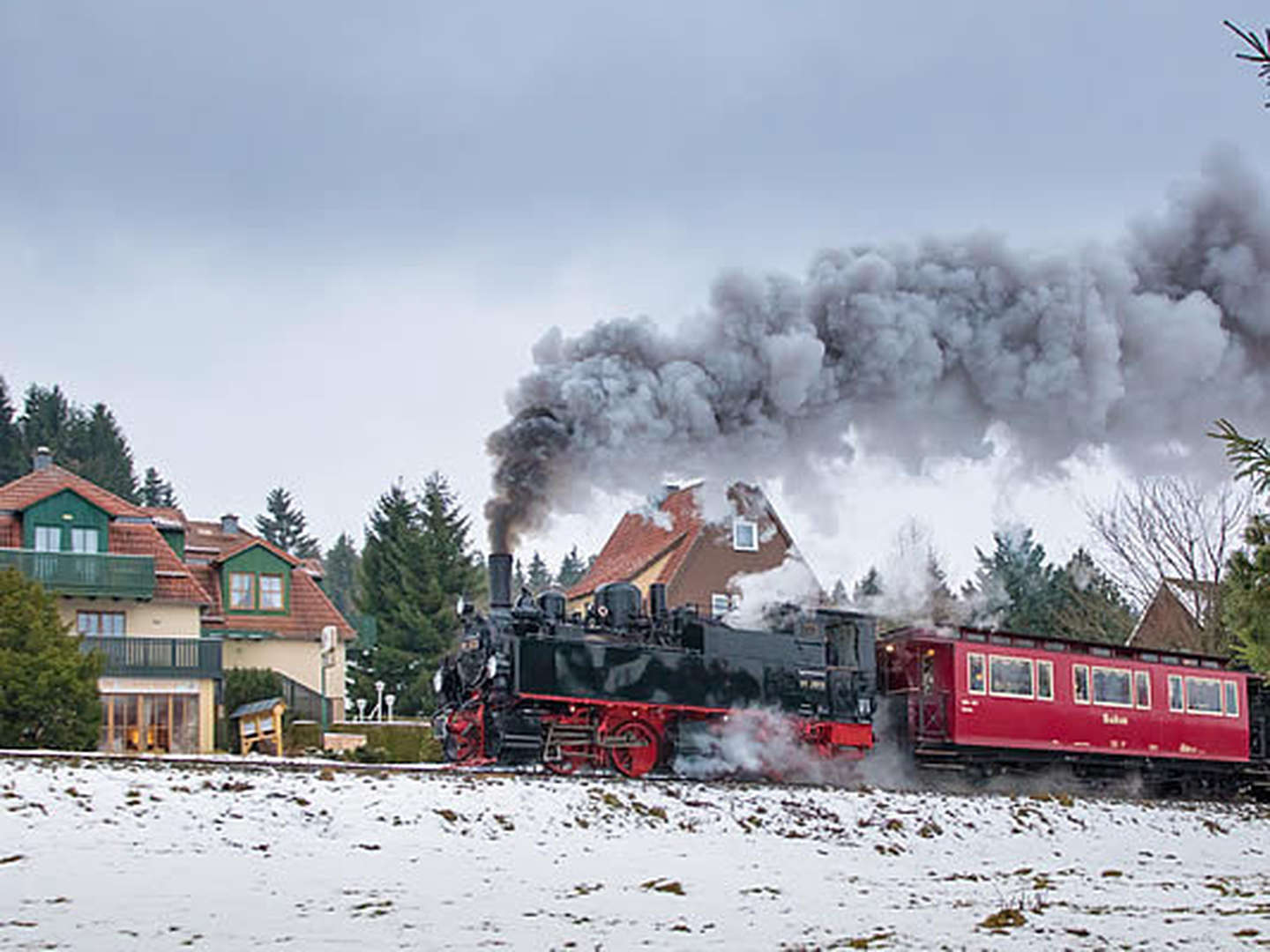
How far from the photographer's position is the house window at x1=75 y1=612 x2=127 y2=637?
33375 mm

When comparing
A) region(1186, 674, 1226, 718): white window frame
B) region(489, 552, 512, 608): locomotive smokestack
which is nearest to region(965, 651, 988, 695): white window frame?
region(1186, 674, 1226, 718): white window frame

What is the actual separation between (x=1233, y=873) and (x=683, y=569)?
81.1ft

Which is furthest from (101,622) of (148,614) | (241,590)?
(241,590)

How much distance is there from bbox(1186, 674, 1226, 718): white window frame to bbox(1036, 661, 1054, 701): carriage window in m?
3.74

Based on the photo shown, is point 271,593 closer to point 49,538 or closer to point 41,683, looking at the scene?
point 49,538

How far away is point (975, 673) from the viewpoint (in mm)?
24000

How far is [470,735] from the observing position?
21078 millimetres

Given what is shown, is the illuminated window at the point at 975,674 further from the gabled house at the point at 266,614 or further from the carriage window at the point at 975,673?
the gabled house at the point at 266,614

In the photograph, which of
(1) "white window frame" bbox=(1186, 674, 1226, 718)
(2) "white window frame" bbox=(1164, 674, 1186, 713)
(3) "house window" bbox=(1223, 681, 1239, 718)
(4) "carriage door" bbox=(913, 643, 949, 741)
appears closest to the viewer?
(4) "carriage door" bbox=(913, 643, 949, 741)

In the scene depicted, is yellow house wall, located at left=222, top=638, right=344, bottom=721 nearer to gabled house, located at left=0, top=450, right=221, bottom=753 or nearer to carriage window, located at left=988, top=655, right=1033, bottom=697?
gabled house, located at left=0, top=450, right=221, bottom=753

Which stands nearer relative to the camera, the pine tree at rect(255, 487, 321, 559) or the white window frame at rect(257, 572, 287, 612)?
the white window frame at rect(257, 572, 287, 612)

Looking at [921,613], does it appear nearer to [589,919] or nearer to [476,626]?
[476,626]

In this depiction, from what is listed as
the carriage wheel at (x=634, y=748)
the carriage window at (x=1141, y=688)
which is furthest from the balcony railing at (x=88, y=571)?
the carriage window at (x=1141, y=688)

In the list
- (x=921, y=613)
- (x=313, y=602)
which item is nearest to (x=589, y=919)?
(x=921, y=613)
